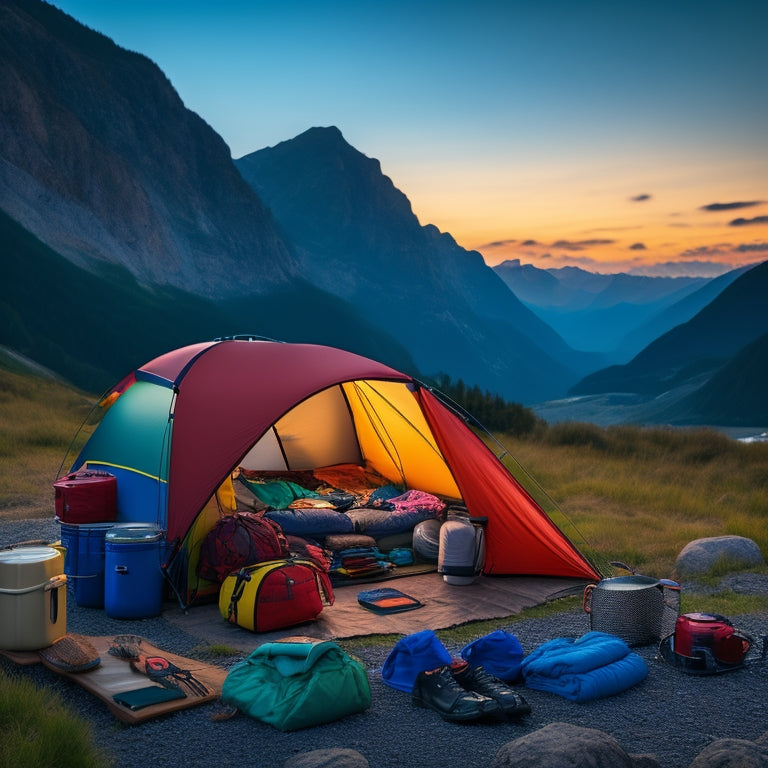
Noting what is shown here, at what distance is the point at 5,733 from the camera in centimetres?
403

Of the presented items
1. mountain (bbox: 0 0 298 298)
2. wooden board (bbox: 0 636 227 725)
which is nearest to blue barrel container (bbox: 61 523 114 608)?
wooden board (bbox: 0 636 227 725)

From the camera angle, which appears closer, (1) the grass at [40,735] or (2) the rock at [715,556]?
(1) the grass at [40,735]

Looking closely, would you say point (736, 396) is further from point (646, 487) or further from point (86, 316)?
point (646, 487)

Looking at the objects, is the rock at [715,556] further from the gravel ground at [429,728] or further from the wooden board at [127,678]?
the wooden board at [127,678]

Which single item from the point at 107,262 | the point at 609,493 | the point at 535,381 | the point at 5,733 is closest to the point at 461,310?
the point at 535,381

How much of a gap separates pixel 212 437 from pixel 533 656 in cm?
336

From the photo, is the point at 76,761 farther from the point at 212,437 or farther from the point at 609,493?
the point at 609,493

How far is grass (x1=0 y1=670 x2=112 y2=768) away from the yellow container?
797mm

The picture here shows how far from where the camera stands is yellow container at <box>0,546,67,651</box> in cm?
525

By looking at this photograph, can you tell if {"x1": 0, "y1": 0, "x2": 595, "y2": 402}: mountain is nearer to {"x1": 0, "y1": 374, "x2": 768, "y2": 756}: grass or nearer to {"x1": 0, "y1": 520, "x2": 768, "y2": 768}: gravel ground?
{"x1": 0, "y1": 374, "x2": 768, "y2": 756}: grass

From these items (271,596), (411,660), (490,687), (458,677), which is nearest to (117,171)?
(271,596)

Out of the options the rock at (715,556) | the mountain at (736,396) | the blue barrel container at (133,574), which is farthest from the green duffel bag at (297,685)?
the mountain at (736,396)

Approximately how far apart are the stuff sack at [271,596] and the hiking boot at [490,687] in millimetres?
1653

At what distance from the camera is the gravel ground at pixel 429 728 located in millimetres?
4348
